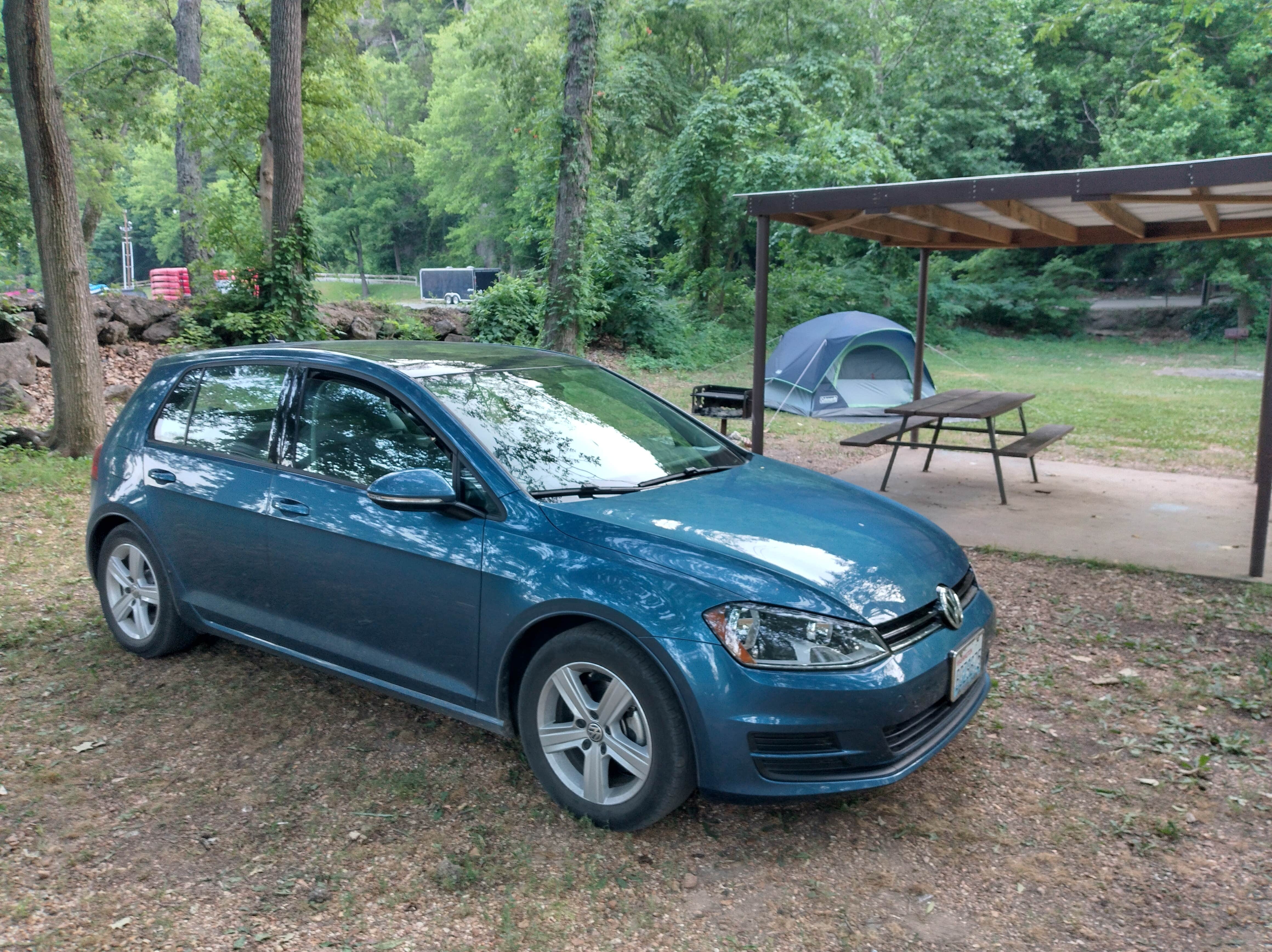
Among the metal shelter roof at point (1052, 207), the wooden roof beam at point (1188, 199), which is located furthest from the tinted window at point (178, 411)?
the wooden roof beam at point (1188, 199)

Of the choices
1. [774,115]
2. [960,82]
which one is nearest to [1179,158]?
[960,82]

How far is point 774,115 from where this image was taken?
23266 millimetres

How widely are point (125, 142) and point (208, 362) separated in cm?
2860

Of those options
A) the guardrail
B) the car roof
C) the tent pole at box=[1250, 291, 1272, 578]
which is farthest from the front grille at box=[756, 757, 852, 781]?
the guardrail

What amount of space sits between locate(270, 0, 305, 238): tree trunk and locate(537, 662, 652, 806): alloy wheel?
12.1 meters

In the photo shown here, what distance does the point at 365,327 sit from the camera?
1652 centimetres

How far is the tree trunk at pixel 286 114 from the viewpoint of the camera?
13.5 metres

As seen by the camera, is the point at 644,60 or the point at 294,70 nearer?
the point at 294,70

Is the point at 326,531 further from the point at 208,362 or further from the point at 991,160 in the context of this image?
the point at 991,160

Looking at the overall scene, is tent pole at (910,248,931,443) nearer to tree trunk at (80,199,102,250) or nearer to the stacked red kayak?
the stacked red kayak

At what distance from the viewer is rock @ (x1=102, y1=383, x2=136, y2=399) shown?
12.2 m

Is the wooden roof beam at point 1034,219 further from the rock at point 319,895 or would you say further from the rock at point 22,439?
the rock at point 22,439

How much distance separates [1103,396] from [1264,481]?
12036 millimetres

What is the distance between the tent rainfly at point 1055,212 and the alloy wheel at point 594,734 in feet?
13.5
